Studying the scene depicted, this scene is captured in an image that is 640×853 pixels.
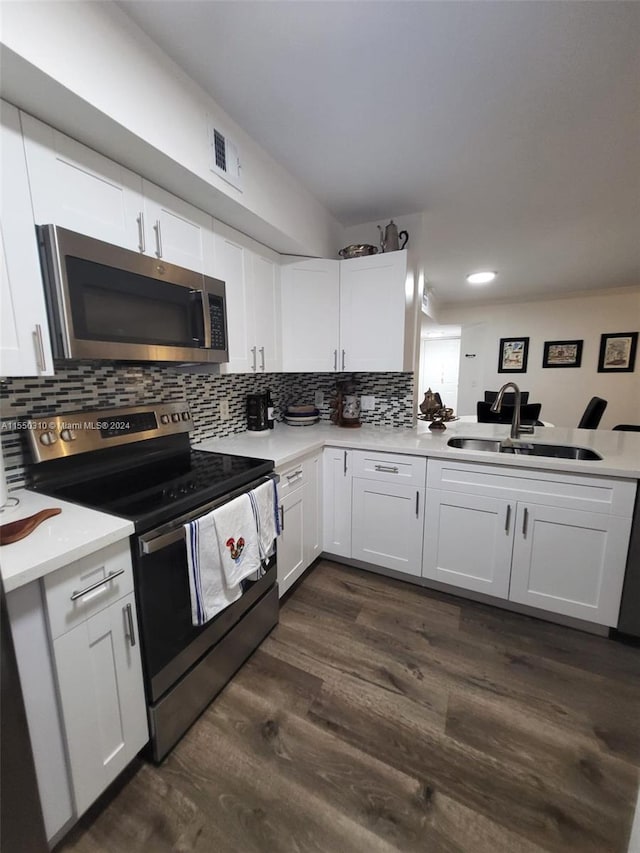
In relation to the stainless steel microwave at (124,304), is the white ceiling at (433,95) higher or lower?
higher

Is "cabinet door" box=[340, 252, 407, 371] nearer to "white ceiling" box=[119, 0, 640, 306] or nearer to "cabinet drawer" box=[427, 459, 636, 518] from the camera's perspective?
"white ceiling" box=[119, 0, 640, 306]

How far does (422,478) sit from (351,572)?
0.85 m

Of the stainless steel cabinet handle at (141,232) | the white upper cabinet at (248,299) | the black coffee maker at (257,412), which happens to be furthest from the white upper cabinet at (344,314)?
the stainless steel cabinet handle at (141,232)

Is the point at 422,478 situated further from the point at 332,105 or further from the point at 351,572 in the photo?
the point at 332,105

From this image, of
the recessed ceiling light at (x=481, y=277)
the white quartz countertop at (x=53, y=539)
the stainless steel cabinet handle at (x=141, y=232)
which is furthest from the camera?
the recessed ceiling light at (x=481, y=277)

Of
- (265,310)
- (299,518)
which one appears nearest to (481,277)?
(265,310)

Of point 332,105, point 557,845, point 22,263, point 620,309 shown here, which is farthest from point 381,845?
point 620,309

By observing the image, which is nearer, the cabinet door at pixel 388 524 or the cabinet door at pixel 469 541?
the cabinet door at pixel 469 541

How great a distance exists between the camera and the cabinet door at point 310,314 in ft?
7.45

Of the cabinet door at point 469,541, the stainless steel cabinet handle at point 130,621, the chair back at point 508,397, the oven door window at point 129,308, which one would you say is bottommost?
the cabinet door at point 469,541

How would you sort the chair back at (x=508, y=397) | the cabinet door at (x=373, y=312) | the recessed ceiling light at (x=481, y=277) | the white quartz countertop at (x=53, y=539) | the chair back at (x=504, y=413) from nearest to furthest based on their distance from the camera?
the white quartz countertop at (x=53, y=539) < the cabinet door at (x=373, y=312) < the recessed ceiling light at (x=481, y=277) < the chair back at (x=504, y=413) < the chair back at (x=508, y=397)

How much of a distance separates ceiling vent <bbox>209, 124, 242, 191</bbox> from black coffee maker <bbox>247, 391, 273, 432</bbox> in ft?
3.78

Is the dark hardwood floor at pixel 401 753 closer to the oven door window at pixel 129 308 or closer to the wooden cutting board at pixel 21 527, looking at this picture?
the wooden cutting board at pixel 21 527

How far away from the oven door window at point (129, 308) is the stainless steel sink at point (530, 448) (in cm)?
166
